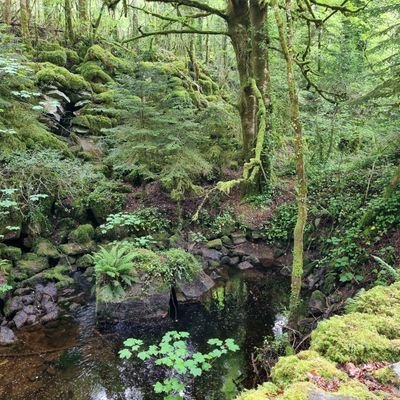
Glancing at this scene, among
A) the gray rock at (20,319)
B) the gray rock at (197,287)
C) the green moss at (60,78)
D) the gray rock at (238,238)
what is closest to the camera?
the gray rock at (20,319)

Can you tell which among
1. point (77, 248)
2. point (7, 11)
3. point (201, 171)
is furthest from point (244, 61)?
point (7, 11)

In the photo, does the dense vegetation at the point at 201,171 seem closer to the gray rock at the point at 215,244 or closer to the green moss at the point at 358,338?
the gray rock at the point at 215,244

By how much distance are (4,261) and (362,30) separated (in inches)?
504

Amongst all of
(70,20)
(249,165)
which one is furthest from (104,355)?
(70,20)

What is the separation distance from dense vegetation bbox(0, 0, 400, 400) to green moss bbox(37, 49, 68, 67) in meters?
0.05

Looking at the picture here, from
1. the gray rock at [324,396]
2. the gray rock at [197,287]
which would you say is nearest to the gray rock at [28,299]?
the gray rock at [197,287]

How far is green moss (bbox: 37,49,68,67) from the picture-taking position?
14820mm

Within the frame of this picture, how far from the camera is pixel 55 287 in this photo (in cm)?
861

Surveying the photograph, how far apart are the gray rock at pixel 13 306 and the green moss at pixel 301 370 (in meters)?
6.85

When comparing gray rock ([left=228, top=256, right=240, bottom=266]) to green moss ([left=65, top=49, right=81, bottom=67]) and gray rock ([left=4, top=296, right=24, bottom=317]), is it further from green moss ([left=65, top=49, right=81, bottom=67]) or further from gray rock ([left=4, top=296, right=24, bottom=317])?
green moss ([left=65, top=49, right=81, bottom=67])

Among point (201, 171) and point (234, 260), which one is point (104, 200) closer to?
point (201, 171)

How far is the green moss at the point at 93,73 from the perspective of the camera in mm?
15013

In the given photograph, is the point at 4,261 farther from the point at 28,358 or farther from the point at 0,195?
the point at 28,358

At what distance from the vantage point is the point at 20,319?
7.41m
